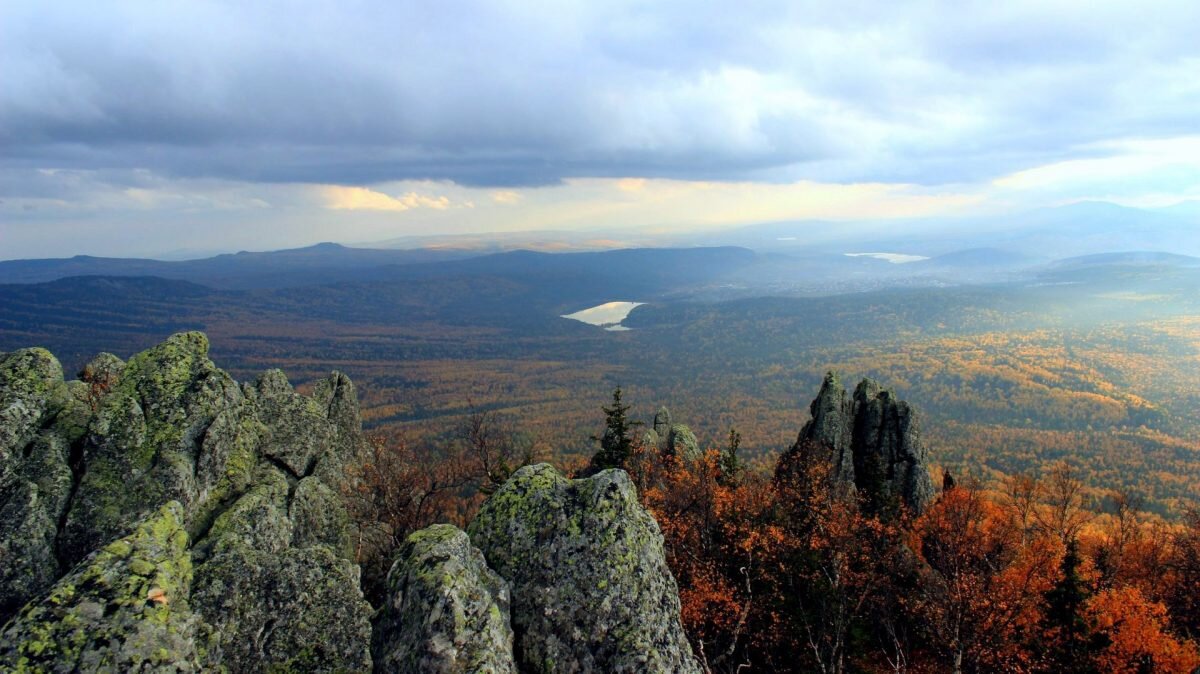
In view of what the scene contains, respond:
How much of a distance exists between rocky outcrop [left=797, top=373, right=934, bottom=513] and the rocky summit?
41.1 m

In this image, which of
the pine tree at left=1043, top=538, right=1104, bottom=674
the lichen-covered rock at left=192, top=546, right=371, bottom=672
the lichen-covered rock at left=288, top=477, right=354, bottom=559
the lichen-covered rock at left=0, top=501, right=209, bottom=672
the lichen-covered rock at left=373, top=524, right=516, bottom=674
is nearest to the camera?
the lichen-covered rock at left=0, top=501, right=209, bottom=672

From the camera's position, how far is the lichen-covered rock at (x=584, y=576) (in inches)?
511

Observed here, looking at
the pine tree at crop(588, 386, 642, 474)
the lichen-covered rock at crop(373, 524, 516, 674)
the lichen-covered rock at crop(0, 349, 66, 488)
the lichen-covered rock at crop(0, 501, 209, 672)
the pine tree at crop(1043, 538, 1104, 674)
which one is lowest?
the pine tree at crop(1043, 538, 1104, 674)

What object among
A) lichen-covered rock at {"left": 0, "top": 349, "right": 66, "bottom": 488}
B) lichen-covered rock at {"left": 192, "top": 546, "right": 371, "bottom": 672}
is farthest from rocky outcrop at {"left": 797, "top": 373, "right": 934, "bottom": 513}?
lichen-covered rock at {"left": 0, "top": 349, "right": 66, "bottom": 488}

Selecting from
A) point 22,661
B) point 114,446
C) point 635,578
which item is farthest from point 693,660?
point 114,446

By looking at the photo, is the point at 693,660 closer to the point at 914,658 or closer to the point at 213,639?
the point at 213,639

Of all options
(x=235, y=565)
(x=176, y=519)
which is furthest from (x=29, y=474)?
(x=176, y=519)

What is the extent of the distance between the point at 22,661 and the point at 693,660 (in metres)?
12.8

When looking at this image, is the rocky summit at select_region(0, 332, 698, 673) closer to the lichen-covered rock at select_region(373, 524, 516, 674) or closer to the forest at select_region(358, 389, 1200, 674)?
the lichen-covered rock at select_region(373, 524, 516, 674)

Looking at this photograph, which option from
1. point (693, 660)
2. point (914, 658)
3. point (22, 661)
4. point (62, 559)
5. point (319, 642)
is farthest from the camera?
point (914, 658)

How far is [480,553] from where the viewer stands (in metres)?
13.8

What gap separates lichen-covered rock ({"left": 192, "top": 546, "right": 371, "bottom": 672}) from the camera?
48.5 ft

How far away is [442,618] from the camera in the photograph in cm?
1171

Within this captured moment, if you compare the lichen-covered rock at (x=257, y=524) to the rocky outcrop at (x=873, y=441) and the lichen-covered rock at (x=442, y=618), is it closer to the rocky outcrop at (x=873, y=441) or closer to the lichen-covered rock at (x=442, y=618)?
the lichen-covered rock at (x=442, y=618)
